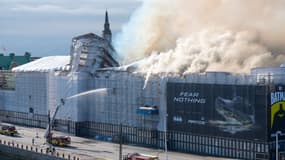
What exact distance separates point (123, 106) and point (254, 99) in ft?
77.7

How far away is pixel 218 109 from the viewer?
71188mm

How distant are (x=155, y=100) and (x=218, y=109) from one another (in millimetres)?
11667

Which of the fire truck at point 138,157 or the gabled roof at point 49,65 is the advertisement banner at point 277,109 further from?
the gabled roof at point 49,65

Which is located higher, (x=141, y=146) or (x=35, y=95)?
(x=35, y=95)

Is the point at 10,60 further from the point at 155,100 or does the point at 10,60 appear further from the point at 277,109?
the point at 277,109

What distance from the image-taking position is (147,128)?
3216 inches

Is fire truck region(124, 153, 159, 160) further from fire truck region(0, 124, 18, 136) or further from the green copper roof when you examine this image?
the green copper roof

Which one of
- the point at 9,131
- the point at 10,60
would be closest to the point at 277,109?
the point at 9,131

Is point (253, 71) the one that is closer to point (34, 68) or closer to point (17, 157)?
point (17, 157)

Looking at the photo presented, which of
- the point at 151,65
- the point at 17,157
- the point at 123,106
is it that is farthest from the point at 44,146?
the point at 151,65

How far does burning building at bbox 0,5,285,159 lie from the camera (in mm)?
67938

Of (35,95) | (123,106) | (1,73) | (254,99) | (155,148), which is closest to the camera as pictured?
(254,99)

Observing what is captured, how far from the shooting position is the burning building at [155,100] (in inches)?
2675

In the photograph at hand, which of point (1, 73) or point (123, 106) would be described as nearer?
point (123, 106)
